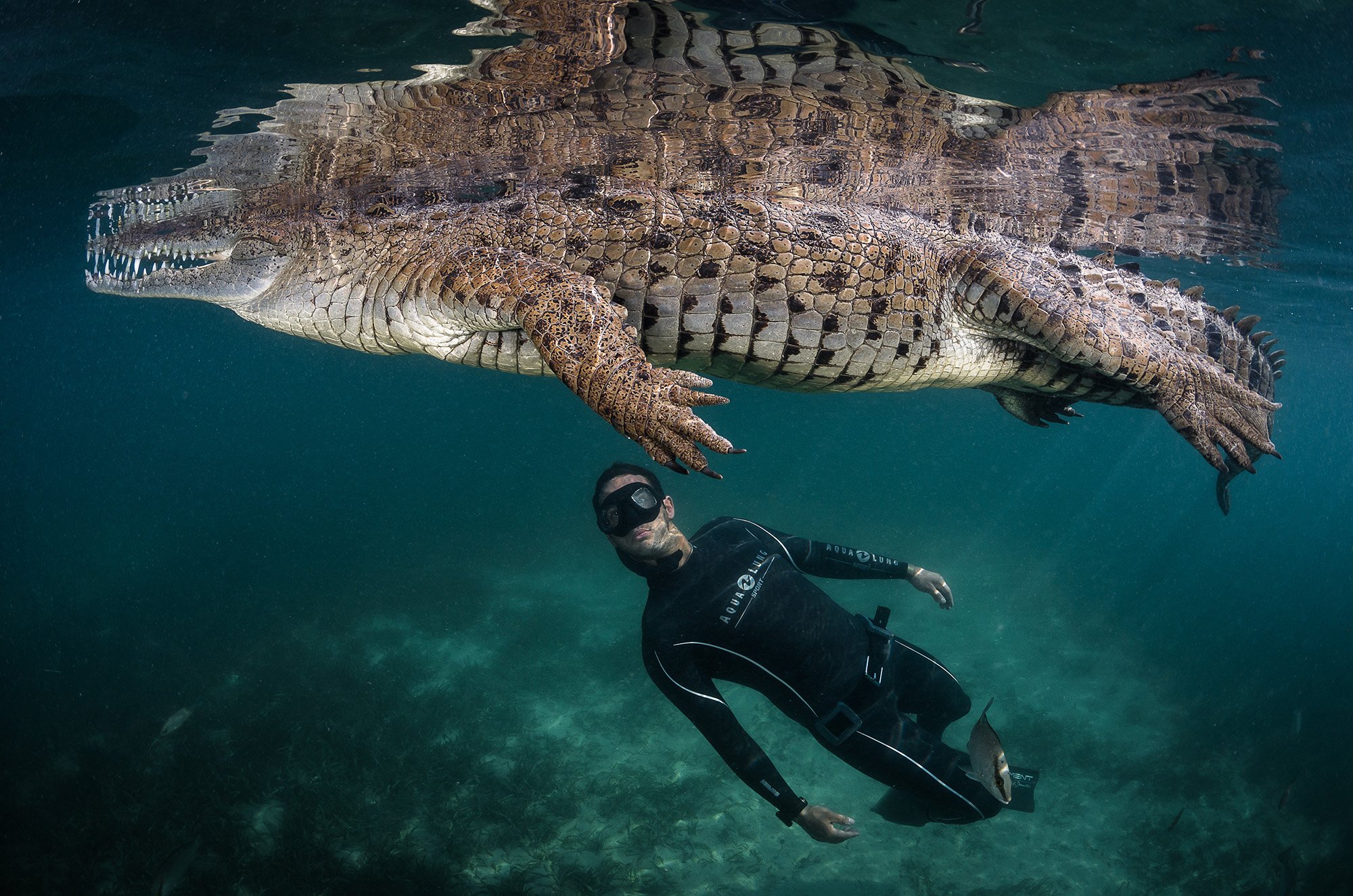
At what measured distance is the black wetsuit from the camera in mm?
3957

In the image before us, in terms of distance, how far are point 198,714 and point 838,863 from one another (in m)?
9.79

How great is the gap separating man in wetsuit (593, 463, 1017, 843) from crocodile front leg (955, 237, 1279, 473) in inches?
85.8

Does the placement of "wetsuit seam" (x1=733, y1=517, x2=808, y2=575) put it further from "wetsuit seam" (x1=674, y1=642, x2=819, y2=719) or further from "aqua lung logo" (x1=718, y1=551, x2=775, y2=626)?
"wetsuit seam" (x1=674, y1=642, x2=819, y2=719)

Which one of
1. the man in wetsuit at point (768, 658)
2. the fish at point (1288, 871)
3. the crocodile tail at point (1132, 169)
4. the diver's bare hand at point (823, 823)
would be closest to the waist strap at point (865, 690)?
the man in wetsuit at point (768, 658)

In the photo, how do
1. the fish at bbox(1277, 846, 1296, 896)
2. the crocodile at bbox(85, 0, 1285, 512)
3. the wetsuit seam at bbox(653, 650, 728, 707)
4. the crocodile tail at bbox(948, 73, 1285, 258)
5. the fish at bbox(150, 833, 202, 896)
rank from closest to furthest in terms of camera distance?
1. the crocodile at bbox(85, 0, 1285, 512)
2. the wetsuit seam at bbox(653, 650, 728, 707)
3. the crocodile tail at bbox(948, 73, 1285, 258)
4. the fish at bbox(150, 833, 202, 896)
5. the fish at bbox(1277, 846, 1296, 896)

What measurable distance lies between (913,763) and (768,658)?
44.3 inches

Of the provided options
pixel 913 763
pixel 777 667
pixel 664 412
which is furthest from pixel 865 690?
pixel 664 412

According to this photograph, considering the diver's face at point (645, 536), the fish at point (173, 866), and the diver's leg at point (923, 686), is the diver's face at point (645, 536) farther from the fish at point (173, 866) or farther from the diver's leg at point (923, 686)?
the fish at point (173, 866)

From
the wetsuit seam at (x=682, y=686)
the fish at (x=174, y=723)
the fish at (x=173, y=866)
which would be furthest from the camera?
the fish at (x=174, y=723)

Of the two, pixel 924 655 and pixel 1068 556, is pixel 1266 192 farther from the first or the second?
pixel 1068 556

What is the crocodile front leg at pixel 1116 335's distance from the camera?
3.59m

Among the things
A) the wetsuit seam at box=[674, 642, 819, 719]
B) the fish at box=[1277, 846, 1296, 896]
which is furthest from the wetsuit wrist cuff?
the fish at box=[1277, 846, 1296, 896]

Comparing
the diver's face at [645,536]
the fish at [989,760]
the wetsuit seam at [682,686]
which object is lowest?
the wetsuit seam at [682,686]

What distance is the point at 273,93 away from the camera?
5.16 metres
